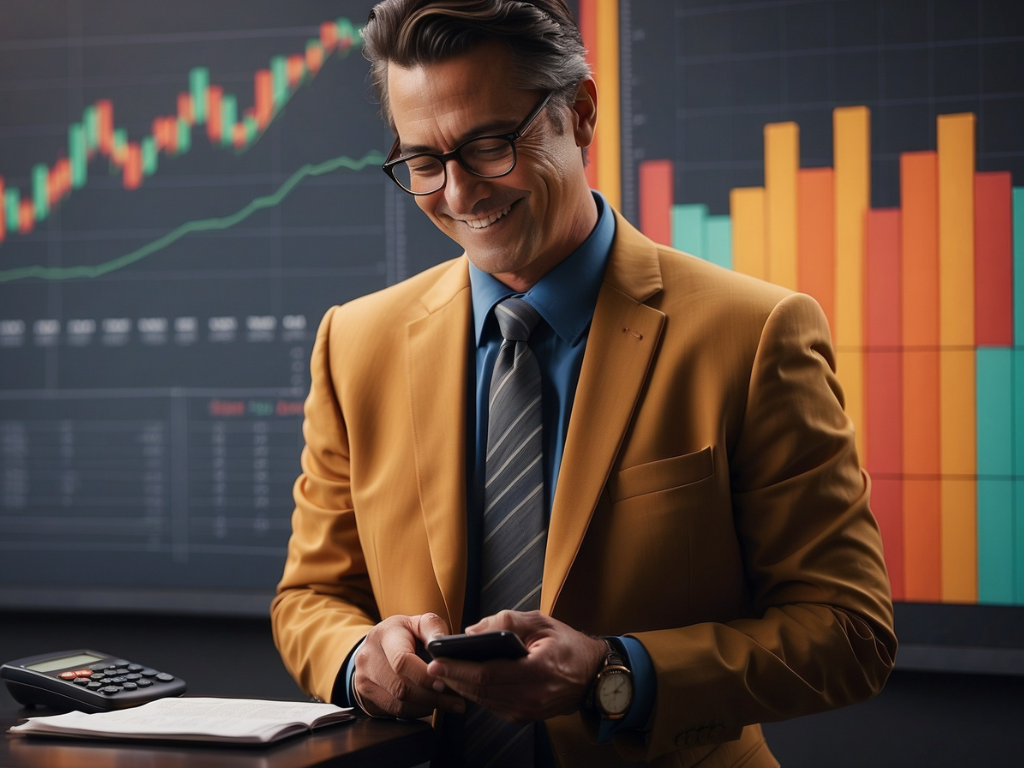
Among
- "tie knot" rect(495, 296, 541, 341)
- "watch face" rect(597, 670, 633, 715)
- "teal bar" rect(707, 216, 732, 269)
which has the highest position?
"teal bar" rect(707, 216, 732, 269)

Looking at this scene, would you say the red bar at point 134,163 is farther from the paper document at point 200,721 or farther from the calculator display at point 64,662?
the paper document at point 200,721

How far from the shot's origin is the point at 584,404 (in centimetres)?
121

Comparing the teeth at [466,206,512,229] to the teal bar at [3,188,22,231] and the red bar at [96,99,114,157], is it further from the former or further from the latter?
the teal bar at [3,188,22,231]

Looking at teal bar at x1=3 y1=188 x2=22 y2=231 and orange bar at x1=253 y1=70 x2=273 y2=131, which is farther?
teal bar at x1=3 y1=188 x2=22 y2=231

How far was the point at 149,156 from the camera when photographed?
2.14 meters

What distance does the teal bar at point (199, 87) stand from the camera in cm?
212

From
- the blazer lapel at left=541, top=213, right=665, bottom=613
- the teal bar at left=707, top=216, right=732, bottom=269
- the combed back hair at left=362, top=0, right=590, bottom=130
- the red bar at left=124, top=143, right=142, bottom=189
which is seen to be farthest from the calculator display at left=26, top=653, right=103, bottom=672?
the teal bar at left=707, top=216, right=732, bottom=269

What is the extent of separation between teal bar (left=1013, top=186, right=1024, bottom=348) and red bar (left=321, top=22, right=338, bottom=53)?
54.7 inches

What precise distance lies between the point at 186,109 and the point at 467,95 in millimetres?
1177

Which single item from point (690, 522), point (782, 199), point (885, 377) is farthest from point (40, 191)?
point (885, 377)

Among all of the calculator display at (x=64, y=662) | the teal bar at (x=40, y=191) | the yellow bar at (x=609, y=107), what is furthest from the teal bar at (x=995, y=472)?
the teal bar at (x=40, y=191)

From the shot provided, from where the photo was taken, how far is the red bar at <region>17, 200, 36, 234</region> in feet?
7.22

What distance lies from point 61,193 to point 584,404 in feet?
5.15

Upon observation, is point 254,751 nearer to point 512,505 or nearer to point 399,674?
point 399,674
